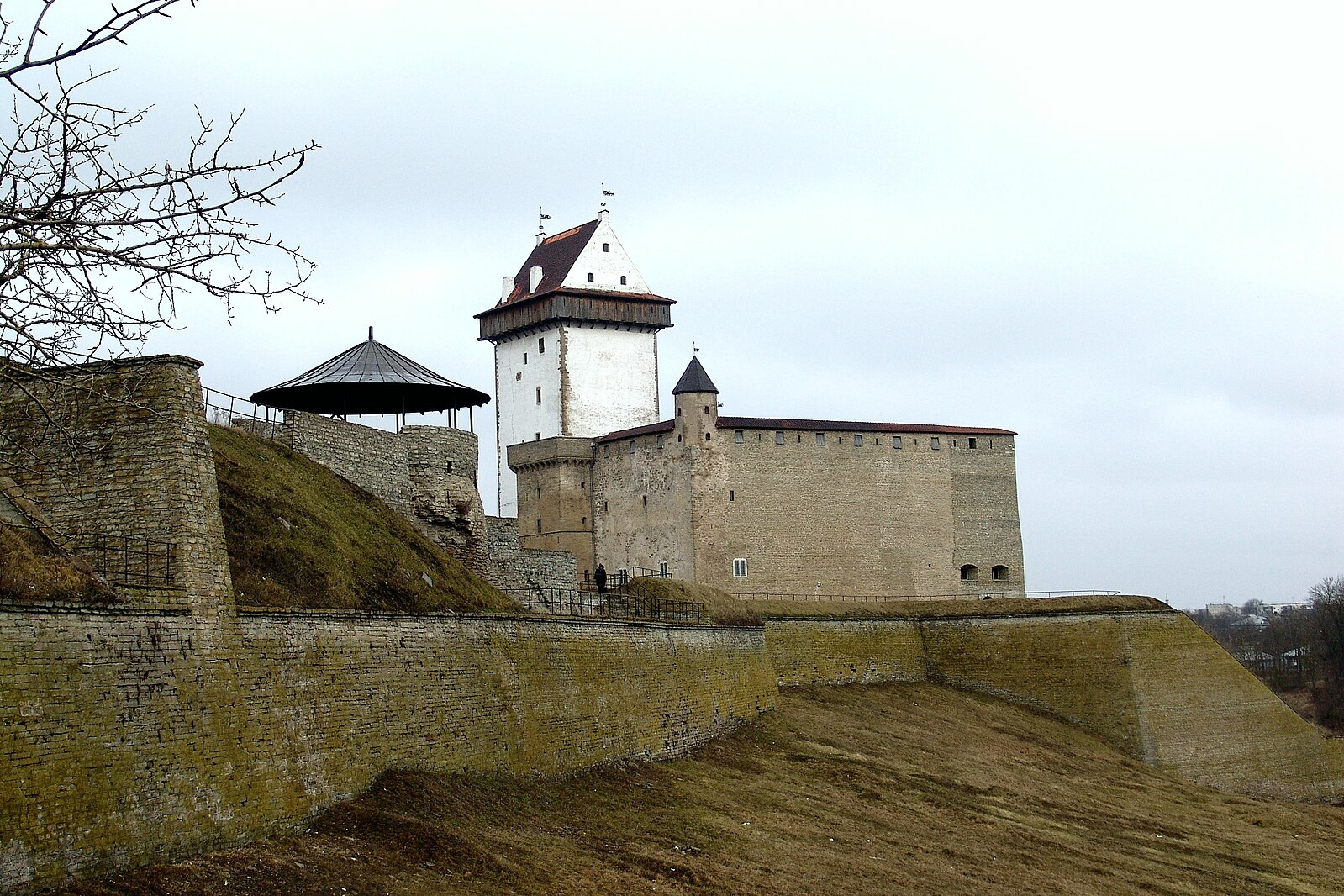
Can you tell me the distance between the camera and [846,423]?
53750 mm

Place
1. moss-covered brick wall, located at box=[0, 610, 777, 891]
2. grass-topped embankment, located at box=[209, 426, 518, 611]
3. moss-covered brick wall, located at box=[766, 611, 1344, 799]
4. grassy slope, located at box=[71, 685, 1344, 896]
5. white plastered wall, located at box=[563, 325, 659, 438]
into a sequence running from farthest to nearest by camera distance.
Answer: white plastered wall, located at box=[563, 325, 659, 438] → moss-covered brick wall, located at box=[766, 611, 1344, 799] → grass-topped embankment, located at box=[209, 426, 518, 611] → grassy slope, located at box=[71, 685, 1344, 896] → moss-covered brick wall, located at box=[0, 610, 777, 891]

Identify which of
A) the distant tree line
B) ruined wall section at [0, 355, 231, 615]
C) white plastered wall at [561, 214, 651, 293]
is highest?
white plastered wall at [561, 214, 651, 293]

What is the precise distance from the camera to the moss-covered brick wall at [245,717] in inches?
522

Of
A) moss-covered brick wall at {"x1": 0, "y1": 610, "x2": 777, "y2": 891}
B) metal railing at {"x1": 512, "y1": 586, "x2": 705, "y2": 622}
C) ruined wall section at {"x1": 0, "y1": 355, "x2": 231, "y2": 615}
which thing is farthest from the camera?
metal railing at {"x1": 512, "y1": 586, "x2": 705, "y2": 622}

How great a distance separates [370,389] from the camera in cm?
3088

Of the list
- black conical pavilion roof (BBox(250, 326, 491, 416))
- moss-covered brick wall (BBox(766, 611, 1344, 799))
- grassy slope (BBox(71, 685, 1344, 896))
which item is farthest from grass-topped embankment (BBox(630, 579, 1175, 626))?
black conical pavilion roof (BBox(250, 326, 491, 416))

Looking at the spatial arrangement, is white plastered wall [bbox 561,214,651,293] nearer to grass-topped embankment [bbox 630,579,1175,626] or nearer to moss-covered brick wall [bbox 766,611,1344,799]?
grass-topped embankment [bbox 630,579,1175,626]

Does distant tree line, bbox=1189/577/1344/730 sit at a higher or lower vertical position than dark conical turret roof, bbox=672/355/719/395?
lower

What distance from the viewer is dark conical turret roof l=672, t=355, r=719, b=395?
51.3 meters

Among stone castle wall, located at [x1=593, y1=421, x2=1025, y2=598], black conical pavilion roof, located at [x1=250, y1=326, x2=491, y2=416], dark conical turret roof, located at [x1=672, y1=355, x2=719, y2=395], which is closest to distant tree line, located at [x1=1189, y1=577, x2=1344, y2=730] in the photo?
stone castle wall, located at [x1=593, y1=421, x2=1025, y2=598]

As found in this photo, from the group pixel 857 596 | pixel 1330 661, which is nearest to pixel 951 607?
pixel 857 596

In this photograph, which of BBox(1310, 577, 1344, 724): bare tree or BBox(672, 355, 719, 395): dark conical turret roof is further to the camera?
BBox(1310, 577, 1344, 724): bare tree

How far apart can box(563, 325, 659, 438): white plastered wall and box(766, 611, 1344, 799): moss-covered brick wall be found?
1579 centimetres

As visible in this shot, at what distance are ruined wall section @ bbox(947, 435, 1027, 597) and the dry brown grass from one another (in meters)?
42.5
